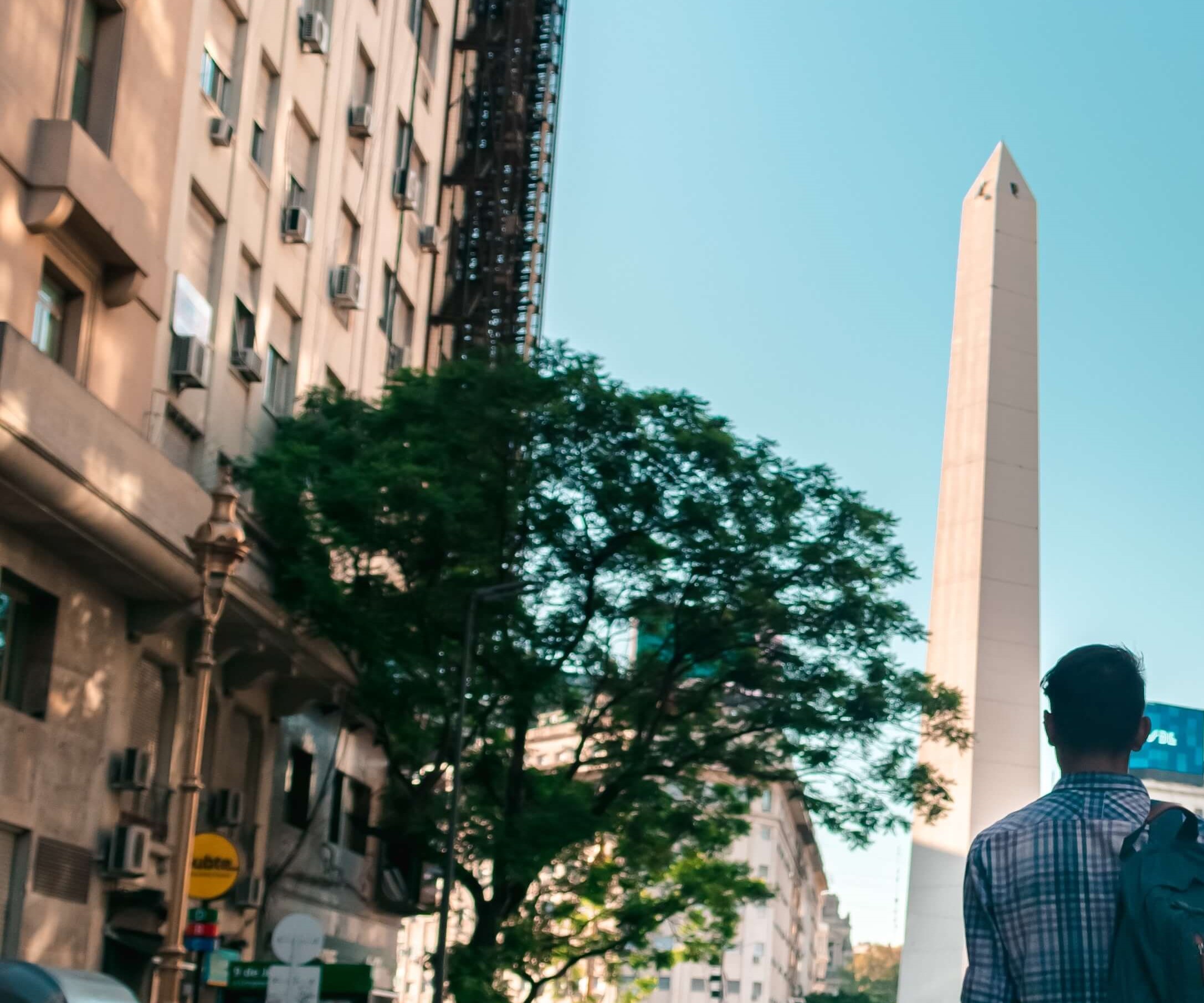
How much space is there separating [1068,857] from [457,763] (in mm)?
22113

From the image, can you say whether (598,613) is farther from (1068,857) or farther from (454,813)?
(1068,857)

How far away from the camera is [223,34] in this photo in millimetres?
25062

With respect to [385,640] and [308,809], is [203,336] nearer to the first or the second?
[385,640]

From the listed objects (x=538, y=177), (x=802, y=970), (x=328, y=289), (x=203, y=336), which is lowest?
(x=802, y=970)

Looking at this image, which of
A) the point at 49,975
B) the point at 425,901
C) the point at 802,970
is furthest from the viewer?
the point at 802,970

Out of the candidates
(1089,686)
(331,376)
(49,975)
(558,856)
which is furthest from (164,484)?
(1089,686)

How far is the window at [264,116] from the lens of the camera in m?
26.8

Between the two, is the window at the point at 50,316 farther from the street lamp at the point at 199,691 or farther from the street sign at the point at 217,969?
the street sign at the point at 217,969

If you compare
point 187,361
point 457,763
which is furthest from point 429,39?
point 457,763

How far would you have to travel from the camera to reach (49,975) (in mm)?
9898

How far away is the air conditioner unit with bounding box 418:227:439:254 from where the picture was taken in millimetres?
36719

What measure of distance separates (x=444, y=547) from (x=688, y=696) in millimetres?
3723

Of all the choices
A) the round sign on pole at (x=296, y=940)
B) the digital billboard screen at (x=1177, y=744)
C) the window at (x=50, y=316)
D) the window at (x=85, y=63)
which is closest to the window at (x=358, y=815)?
the round sign on pole at (x=296, y=940)

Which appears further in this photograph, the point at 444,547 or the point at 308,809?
the point at 308,809
